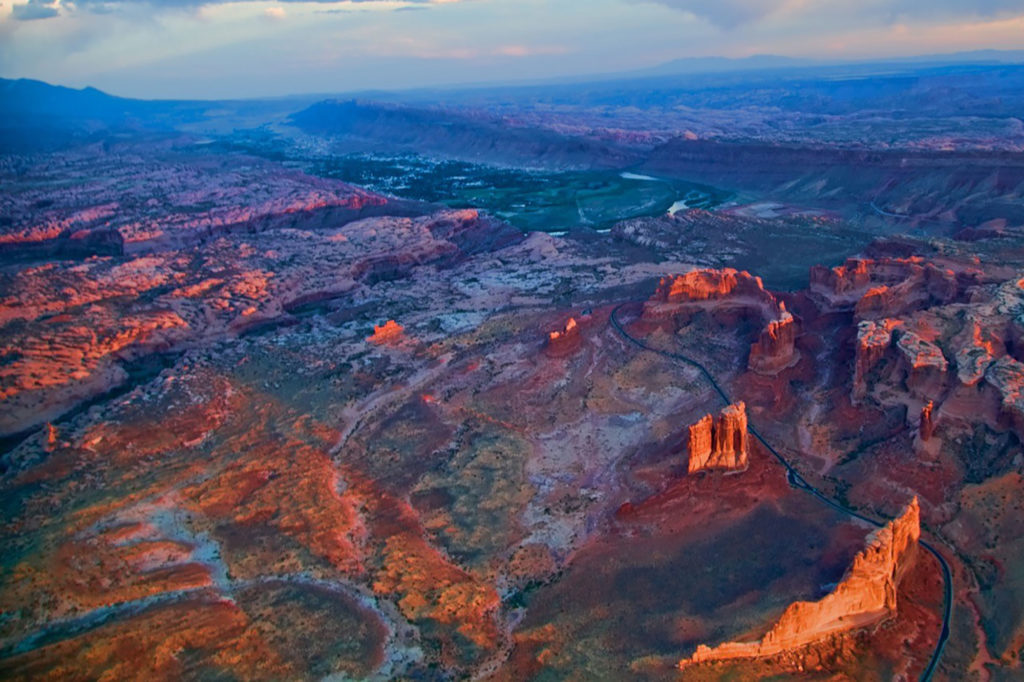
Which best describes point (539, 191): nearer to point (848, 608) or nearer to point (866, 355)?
point (866, 355)

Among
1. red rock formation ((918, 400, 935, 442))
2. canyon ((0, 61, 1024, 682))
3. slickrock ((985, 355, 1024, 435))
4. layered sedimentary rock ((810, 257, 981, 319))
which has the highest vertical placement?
layered sedimentary rock ((810, 257, 981, 319))

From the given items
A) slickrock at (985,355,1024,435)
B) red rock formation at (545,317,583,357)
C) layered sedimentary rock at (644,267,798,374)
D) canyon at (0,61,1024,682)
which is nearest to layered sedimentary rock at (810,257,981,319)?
canyon at (0,61,1024,682)

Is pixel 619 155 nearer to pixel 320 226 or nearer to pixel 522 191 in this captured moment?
pixel 522 191

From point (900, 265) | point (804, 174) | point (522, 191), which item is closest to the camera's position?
point (900, 265)

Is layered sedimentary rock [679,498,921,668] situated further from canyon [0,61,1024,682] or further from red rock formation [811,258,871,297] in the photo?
red rock formation [811,258,871,297]

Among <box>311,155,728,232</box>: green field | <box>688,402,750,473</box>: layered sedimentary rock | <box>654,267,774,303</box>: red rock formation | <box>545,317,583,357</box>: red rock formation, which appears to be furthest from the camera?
<box>311,155,728,232</box>: green field

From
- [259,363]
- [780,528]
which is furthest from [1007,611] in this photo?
[259,363]
